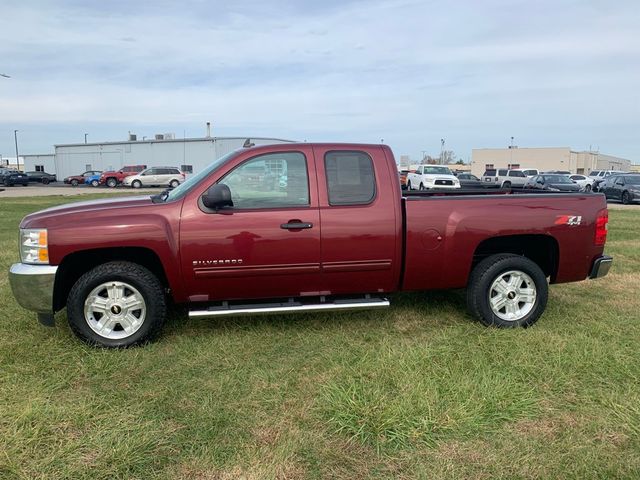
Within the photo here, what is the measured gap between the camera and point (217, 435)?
3.07 meters

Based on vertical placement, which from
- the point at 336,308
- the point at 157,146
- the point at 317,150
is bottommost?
the point at 336,308

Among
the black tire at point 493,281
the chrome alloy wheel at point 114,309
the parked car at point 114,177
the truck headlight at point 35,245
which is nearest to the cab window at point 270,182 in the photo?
the chrome alloy wheel at point 114,309

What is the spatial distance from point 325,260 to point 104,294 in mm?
1909

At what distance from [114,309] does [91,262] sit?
1.70ft

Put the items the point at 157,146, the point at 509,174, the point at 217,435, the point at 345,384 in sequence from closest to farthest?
the point at 217,435
the point at 345,384
the point at 509,174
the point at 157,146

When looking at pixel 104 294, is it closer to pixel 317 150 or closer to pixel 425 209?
pixel 317 150

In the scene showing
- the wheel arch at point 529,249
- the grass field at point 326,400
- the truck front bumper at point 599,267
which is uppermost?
the wheel arch at point 529,249

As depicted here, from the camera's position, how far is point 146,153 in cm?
5200

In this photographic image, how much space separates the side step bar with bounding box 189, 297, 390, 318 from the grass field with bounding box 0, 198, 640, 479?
30 centimetres

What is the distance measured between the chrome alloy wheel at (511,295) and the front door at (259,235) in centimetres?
173

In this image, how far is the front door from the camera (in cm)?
430

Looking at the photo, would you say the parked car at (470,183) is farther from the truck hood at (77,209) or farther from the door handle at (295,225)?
the truck hood at (77,209)

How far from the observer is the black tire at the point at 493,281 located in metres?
4.82

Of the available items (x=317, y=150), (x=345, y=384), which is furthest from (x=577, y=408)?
(x=317, y=150)
